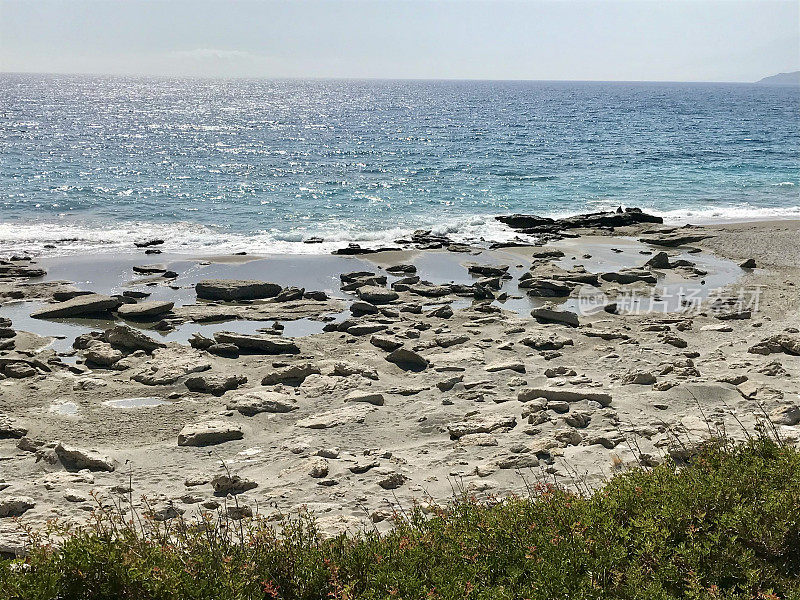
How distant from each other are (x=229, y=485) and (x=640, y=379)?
19.8 ft

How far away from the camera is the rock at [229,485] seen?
752 cm

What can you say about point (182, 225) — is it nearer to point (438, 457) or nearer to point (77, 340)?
point (77, 340)

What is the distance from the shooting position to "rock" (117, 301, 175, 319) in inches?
602

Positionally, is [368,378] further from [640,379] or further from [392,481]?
[640,379]

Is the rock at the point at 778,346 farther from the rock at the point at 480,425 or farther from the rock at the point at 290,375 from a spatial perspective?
the rock at the point at 290,375

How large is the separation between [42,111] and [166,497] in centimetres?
9429

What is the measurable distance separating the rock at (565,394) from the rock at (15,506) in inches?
240

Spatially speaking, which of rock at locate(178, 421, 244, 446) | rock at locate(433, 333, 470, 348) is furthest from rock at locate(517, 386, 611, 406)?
rock at locate(178, 421, 244, 446)

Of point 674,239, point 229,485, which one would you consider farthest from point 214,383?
point 674,239

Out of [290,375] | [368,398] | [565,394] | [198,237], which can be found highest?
[565,394]

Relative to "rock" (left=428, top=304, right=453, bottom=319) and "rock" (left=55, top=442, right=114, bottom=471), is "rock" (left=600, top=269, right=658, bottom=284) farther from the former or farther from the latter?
"rock" (left=55, top=442, right=114, bottom=471)

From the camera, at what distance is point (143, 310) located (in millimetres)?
15305

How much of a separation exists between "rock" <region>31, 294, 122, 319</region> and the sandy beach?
0.04 m

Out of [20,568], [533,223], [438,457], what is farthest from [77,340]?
[533,223]
